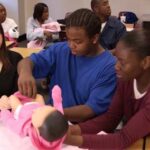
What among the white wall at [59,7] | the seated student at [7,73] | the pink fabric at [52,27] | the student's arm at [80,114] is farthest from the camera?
the white wall at [59,7]

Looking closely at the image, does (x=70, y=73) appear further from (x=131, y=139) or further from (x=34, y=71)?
(x=131, y=139)

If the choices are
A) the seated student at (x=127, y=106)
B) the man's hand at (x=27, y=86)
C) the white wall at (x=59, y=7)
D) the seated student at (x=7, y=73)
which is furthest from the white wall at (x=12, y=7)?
the seated student at (x=127, y=106)

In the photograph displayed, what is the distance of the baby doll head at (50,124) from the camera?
661 millimetres

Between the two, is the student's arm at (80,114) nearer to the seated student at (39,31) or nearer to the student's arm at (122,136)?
the student's arm at (122,136)

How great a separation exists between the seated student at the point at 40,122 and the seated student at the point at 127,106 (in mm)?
113

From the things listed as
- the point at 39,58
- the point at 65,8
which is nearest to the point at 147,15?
the point at 65,8

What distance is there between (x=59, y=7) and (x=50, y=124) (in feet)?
17.7

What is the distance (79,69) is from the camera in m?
1.28

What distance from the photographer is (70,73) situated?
1.30 meters

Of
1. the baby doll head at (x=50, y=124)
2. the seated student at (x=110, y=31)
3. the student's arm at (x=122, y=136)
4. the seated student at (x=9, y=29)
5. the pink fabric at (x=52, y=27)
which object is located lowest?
the pink fabric at (x=52, y=27)

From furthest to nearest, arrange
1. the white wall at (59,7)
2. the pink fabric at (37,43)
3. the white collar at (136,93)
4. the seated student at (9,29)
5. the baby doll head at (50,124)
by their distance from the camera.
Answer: the white wall at (59,7) → the pink fabric at (37,43) → the seated student at (9,29) → the white collar at (136,93) → the baby doll head at (50,124)

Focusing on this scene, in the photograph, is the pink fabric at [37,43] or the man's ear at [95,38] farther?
the pink fabric at [37,43]

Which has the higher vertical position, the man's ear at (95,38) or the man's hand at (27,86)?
the man's ear at (95,38)

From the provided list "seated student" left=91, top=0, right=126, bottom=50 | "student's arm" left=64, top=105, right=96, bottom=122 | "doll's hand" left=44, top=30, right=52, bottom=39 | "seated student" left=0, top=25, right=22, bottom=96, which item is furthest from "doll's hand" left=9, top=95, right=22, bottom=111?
"doll's hand" left=44, top=30, right=52, bottom=39
